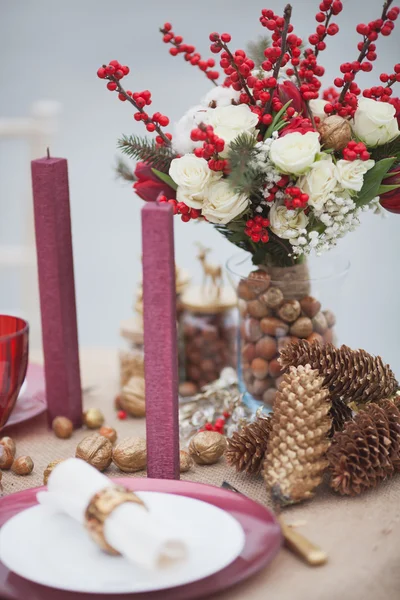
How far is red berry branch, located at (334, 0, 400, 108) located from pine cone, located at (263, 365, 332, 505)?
291mm

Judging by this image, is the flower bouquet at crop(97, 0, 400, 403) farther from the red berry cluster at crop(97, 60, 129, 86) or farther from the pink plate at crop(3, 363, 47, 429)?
the pink plate at crop(3, 363, 47, 429)

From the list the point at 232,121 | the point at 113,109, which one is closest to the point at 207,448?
the point at 232,121

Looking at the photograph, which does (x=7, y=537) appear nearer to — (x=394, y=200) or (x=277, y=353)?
(x=277, y=353)

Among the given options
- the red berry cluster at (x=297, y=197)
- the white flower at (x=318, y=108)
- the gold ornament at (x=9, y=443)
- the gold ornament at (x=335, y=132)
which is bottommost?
the gold ornament at (x=9, y=443)

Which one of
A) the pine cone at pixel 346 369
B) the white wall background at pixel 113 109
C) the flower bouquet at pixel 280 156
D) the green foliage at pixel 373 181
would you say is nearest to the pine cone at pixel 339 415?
the pine cone at pixel 346 369

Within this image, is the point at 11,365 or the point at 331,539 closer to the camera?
the point at 331,539

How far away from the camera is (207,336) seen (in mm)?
1103

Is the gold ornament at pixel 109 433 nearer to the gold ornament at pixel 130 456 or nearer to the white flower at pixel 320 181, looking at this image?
the gold ornament at pixel 130 456

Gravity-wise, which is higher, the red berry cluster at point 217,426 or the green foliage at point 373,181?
the green foliage at point 373,181

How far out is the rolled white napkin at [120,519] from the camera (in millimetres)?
521

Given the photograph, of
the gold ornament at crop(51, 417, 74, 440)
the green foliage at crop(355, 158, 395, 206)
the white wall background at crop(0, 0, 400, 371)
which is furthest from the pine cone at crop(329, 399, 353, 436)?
the white wall background at crop(0, 0, 400, 371)

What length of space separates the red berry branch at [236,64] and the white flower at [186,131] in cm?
5

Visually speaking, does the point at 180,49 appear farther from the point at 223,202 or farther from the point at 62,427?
the point at 62,427

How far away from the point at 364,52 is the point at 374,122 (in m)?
0.08
